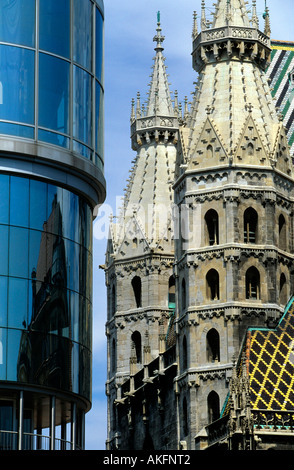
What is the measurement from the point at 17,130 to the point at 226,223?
23.9 meters

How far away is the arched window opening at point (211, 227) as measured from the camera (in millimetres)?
79375

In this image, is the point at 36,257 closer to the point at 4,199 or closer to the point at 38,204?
the point at 38,204

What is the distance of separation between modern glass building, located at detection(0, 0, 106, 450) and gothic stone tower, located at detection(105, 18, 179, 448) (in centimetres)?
3348

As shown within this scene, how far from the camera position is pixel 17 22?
5731 centimetres

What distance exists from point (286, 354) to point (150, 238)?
2014cm

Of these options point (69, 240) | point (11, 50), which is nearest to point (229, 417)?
point (69, 240)

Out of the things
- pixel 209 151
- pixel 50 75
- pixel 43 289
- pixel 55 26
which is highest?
pixel 209 151

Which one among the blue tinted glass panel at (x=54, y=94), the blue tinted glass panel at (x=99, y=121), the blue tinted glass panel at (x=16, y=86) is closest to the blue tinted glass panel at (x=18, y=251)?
the blue tinted glass panel at (x=16, y=86)

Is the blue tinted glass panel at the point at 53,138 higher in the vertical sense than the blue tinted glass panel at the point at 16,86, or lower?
lower

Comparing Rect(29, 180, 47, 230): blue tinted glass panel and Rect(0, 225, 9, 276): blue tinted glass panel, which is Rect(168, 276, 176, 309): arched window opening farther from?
Rect(0, 225, 9, 276): blue tinted glass panel

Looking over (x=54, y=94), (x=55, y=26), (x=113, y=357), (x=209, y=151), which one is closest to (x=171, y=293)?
(x=113, y=357)

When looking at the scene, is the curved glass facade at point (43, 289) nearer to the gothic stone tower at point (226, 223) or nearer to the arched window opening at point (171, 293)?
the gothic stone tower at point (226, 223)

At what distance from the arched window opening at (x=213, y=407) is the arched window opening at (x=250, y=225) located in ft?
24.3

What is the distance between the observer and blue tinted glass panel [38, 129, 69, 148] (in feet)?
187
